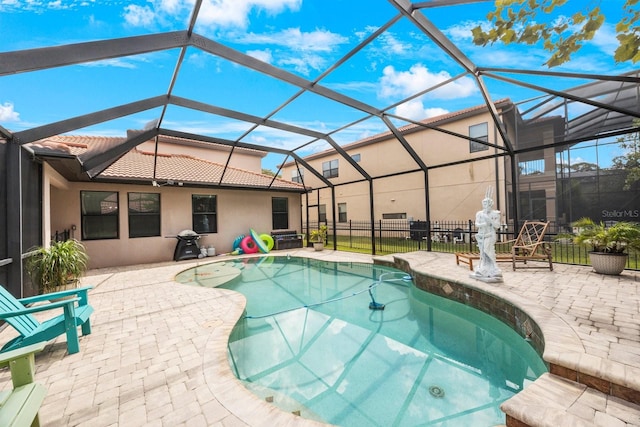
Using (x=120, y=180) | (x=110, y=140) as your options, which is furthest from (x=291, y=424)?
(x=120, y=180)

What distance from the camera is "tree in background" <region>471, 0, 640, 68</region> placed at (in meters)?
2.00

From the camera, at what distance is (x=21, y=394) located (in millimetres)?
1685

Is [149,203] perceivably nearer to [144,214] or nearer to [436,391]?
[144,214]

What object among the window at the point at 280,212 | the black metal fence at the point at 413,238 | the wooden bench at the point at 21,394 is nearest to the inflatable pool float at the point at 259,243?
the window at the point at 280,212

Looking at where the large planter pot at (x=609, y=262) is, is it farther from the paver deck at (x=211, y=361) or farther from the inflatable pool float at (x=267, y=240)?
the inflatable pool float at (x=267, y=240)

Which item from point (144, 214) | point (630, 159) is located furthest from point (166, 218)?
point (630, 159)

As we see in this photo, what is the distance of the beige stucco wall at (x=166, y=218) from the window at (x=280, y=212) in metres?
0.22

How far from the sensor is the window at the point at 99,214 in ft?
30.4

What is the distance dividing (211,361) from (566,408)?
3216 millimetres

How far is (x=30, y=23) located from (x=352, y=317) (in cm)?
610

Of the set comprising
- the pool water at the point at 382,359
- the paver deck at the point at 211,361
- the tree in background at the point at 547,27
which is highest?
the tree in background at the point at 547,27

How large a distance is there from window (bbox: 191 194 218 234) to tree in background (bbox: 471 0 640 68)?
11.6 metres

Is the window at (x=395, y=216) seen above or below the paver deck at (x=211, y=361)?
above

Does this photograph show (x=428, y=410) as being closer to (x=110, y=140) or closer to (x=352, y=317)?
(x=352, y=317)
